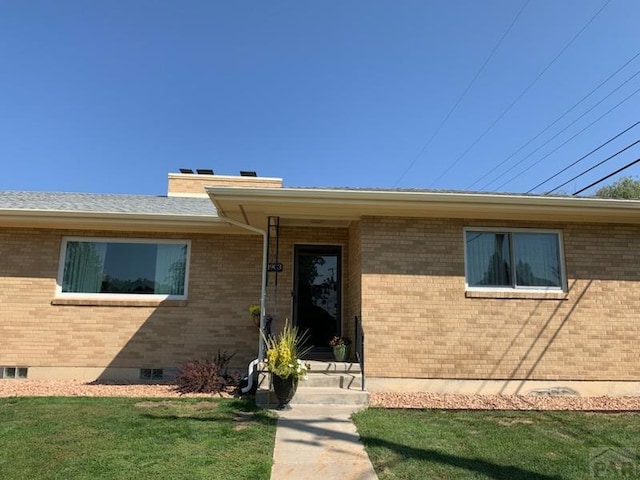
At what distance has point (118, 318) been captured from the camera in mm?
9086

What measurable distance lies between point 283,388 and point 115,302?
455cm

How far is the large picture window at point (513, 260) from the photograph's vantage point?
816 centimetres

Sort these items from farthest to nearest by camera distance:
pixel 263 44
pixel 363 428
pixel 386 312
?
pixel 263 44
pixel 386 312
pixel 363 428

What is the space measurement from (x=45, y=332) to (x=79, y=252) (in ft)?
5.50

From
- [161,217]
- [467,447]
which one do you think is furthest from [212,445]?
[161,217]

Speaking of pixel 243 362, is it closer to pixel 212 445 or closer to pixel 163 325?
pixel 163 325

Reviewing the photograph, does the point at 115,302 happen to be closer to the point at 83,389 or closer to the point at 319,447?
the point at 83,389

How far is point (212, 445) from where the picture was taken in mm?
4703

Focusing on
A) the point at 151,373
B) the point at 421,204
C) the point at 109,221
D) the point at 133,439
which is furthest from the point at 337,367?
the point at 109,221

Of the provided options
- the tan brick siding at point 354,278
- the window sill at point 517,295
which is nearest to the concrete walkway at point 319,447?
the tan brick siding at point 354,278

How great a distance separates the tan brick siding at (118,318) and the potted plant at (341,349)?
1798 millimetres

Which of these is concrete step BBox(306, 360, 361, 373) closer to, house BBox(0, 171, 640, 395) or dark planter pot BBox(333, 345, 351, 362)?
house BBox(0, 171, 640, 395)

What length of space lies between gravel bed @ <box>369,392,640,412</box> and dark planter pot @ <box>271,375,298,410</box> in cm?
127

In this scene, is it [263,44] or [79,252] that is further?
[263,44]
